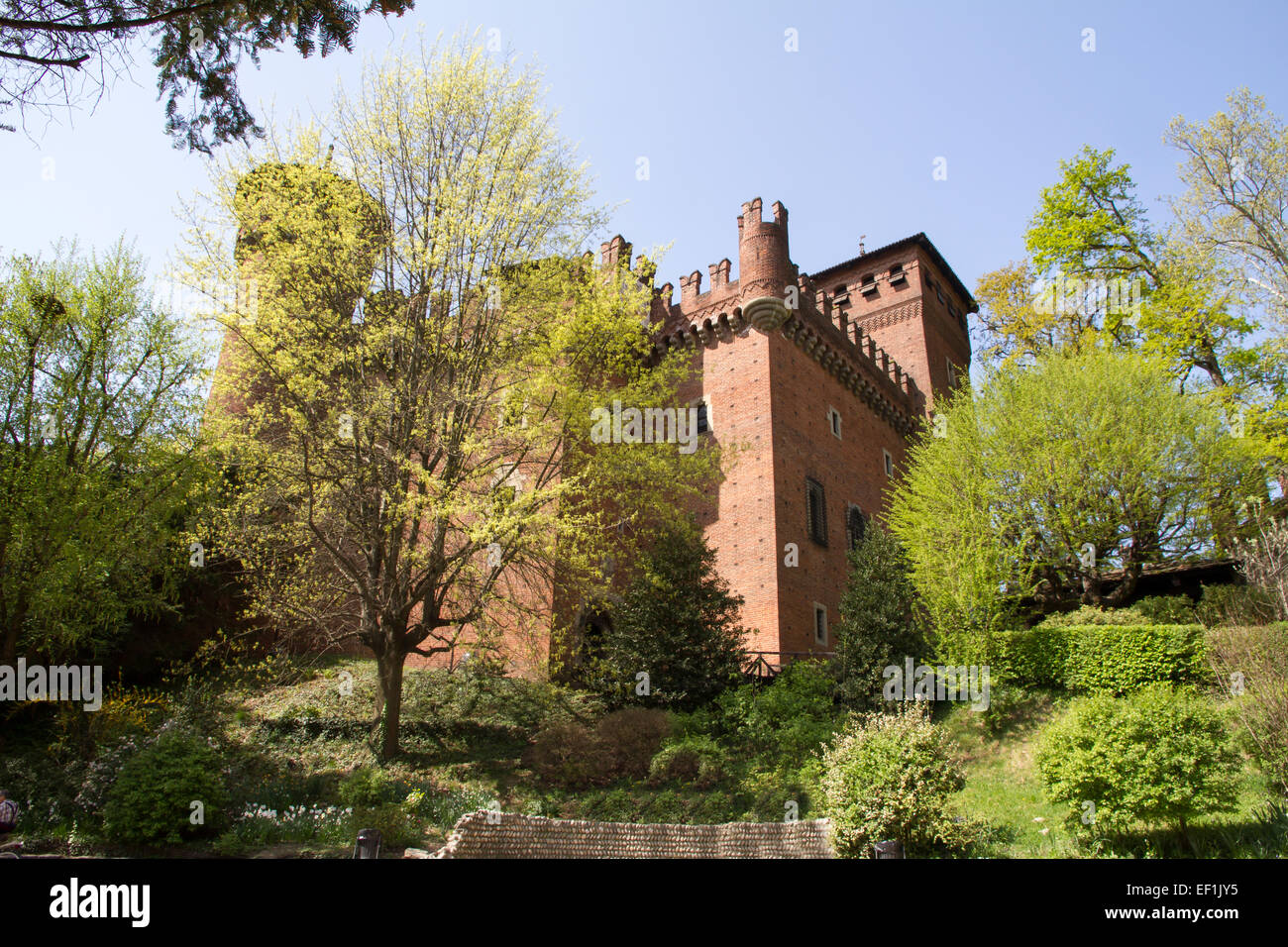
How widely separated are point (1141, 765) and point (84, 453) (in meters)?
17.5

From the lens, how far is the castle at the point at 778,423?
71.9ft

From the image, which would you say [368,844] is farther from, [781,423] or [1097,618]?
[781,423]

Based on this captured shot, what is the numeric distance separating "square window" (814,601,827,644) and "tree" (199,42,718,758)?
7556 mm

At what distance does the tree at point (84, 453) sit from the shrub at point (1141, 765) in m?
15.4

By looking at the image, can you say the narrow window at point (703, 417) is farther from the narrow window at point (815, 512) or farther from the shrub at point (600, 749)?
the shrub at point (600, 749)

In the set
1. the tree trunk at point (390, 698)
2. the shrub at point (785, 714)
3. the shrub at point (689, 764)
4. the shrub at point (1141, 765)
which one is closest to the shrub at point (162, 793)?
the tree trunk at point (390, 698)

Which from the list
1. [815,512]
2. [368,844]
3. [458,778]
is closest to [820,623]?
[815,512]

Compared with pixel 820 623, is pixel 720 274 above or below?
above

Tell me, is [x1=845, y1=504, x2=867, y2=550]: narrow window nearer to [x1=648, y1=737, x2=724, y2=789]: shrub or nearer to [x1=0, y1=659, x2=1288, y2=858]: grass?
[x1=0, y1=659, x2=1288, y2=858]: grass

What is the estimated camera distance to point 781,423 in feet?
76.8

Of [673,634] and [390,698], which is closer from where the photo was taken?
[390,698]
